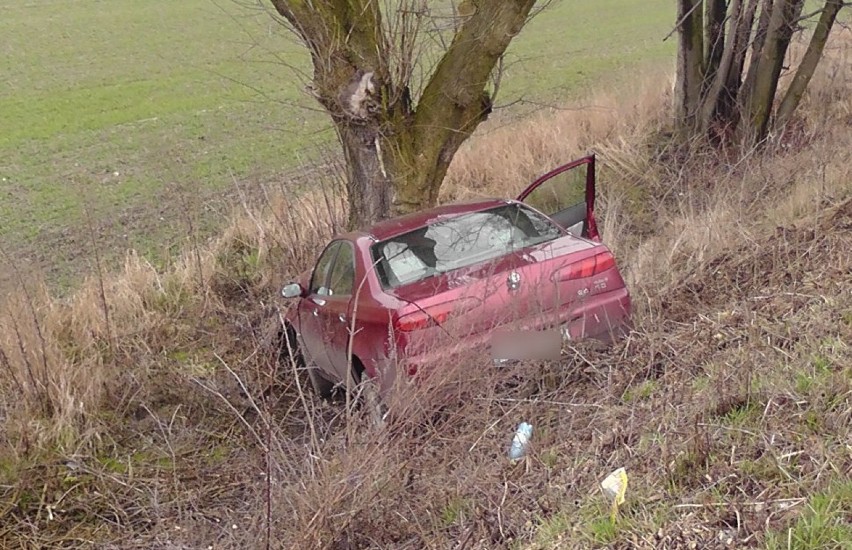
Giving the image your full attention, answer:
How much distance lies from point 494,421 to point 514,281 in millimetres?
988

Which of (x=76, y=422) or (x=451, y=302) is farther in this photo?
(x=76, y=422)

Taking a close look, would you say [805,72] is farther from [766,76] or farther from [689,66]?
[689,66]

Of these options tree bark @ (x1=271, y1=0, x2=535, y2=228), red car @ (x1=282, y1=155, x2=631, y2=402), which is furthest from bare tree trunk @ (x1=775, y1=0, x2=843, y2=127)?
red car @ (x1=282, y1=155, x2=631, y2=402)

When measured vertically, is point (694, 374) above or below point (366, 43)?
below

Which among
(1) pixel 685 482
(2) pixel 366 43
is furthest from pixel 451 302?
(2) pixel 366 43

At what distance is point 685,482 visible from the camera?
144 inches

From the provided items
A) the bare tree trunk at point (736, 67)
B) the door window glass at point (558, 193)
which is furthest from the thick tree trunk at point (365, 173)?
the bare tree trunk at point (736, 67)

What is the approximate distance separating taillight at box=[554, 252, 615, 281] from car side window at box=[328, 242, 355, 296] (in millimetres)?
1585

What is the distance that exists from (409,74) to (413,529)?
5.64 metres

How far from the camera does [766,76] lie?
40.3 ft

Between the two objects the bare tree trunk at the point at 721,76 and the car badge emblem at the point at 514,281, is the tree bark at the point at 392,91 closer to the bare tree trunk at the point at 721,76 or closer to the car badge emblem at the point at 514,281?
the car badge emblem at the point at 514,281

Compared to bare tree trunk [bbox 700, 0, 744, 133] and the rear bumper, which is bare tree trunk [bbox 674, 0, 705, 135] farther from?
the rear bumper

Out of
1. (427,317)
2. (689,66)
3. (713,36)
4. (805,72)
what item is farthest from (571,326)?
(713,36)

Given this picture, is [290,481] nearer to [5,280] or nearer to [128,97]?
[5,280]
